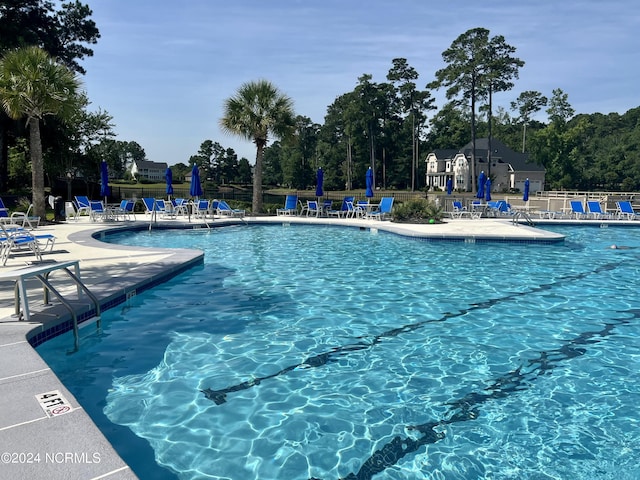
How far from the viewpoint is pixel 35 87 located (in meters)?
14.5

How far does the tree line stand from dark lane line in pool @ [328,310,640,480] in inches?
630

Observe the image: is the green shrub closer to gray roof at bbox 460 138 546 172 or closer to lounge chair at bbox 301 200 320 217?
lounge chair at bbox 301 200 320 217

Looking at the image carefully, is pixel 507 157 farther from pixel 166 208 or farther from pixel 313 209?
pixel 166 208

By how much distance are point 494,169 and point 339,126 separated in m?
27.6

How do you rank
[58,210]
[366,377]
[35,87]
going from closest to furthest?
[366,377] < [35,87] < [58,210]

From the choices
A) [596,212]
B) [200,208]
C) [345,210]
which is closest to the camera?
[200,208]

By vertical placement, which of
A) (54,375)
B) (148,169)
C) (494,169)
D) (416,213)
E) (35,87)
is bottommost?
(54,375)

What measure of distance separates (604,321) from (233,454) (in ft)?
19.9

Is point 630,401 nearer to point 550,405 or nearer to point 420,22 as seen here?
point 550,405

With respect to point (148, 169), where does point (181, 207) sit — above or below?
below

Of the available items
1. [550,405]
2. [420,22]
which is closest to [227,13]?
[420,22]

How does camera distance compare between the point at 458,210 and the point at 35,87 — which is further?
the point at 458,210

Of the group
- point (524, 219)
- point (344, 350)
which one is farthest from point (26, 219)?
point (524, 219)

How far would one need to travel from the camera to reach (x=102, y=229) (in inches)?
596
